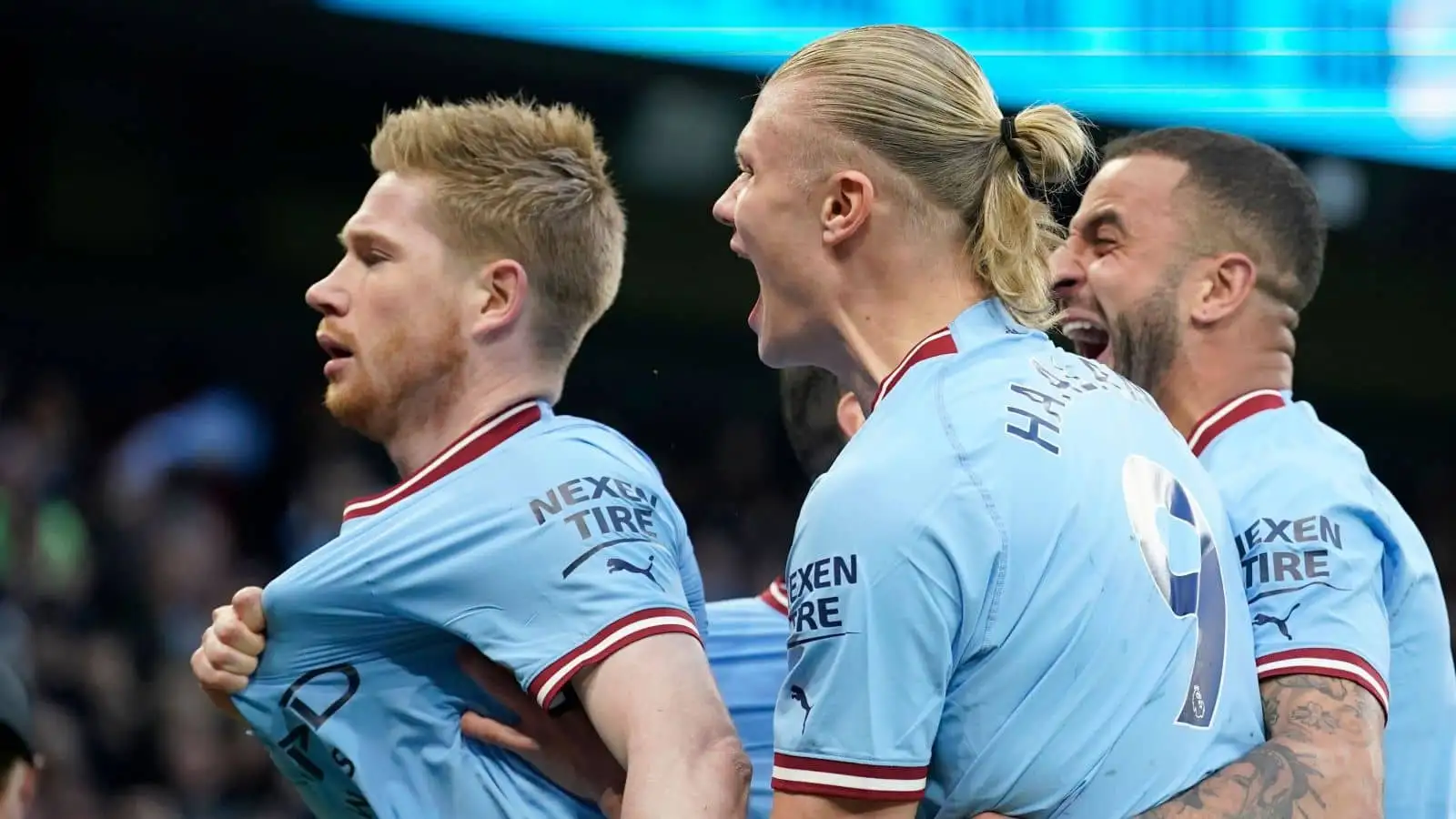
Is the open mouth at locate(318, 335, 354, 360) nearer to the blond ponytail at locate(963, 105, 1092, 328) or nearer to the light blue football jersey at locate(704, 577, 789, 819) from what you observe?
the light blue football jersey at locate(704, 577, 789, 819)

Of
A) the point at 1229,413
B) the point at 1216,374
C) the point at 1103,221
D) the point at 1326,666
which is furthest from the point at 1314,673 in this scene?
the point at 1103,221

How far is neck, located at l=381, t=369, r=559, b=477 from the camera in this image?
288 centimetres

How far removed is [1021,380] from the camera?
2.15m

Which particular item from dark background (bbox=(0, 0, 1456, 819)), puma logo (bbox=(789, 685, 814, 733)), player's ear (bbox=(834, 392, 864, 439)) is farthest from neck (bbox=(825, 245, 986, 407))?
dark background (bbox=(0, 0, 1456, 819))

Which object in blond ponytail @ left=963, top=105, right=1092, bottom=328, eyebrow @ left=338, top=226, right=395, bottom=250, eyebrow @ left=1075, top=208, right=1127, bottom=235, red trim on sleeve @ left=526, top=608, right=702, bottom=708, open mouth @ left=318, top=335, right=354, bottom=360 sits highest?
blond ponytail @ left=963, top=105, right=1092, bottom=328

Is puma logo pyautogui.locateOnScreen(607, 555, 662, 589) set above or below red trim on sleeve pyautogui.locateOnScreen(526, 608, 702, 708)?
above

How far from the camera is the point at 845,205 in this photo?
2.30 metres

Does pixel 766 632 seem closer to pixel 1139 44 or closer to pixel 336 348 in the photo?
pixel 336 348

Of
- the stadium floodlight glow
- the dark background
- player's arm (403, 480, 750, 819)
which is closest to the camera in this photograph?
player's arm (403, 480, 750, 819)

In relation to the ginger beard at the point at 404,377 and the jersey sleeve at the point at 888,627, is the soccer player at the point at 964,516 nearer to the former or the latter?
the jersey sleeve at the point at 888,627

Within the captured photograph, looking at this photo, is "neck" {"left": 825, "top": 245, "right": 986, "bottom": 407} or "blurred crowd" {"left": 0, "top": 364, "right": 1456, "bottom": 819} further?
"blurred crowd" {"left": 0, "top": 364, "right": 1456, "bottom": 819}

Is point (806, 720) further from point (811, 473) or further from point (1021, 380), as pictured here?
point (811, 473)

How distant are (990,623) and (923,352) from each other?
15.0 inches

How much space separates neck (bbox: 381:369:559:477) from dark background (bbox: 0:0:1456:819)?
4024mm
